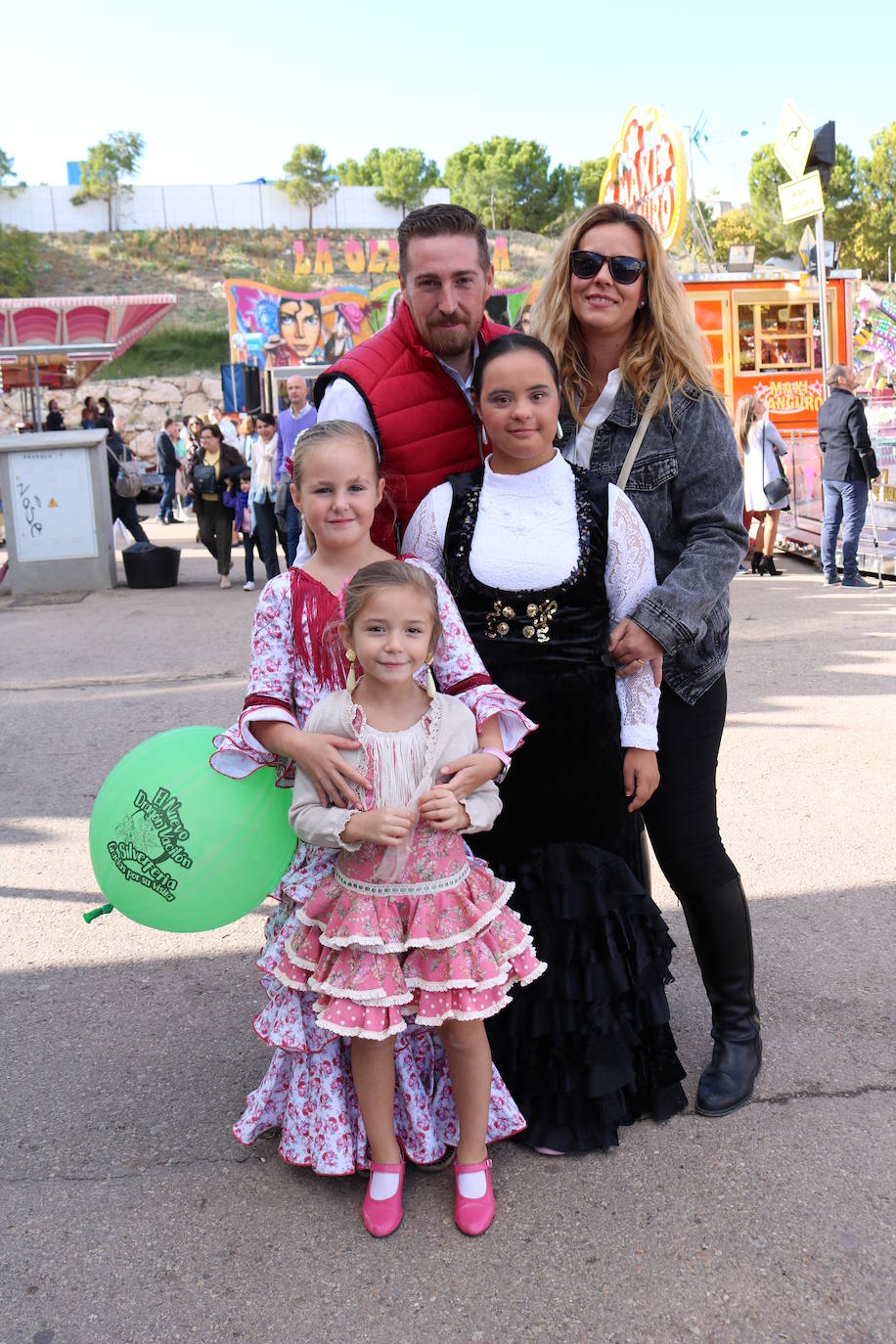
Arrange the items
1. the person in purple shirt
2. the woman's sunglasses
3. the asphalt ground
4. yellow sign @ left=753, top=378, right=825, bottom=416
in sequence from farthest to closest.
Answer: yellow sign @ left=753, top=378, right=825, bottom=416 → the person in purple shirt → the woman's sunglasses → the asphalt ground

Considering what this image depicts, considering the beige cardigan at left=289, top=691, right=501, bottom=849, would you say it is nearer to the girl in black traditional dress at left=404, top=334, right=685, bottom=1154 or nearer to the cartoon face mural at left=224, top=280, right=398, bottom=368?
the girl in black traditional dress at left=404, top=334, right=685, bottom=1154

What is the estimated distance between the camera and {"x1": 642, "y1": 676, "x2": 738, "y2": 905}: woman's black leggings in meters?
2.70

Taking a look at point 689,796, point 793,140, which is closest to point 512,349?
point 689,796

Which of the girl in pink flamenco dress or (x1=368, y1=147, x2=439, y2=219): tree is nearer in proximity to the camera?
the girl in pink flamenco dress

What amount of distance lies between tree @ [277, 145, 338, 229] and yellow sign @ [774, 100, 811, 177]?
5956 centimetres

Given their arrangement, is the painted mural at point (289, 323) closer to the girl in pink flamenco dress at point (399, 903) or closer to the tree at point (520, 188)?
the girl in pink flamenco dress at point (399, 903)

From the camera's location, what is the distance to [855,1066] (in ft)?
9.46

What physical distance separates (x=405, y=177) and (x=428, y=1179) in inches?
3127

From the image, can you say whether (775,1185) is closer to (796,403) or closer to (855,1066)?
(855,1066)

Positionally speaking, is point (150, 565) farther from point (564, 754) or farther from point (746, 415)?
point (564, 754)

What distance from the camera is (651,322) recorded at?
2.69m

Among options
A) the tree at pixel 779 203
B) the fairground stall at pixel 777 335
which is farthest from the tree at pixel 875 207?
the fairground stall at pixel 777 335

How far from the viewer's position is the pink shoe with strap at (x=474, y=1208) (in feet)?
7.58

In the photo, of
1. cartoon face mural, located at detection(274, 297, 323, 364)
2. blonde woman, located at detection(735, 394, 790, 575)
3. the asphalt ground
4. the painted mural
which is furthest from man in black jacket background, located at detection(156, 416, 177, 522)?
the asphalt ground
